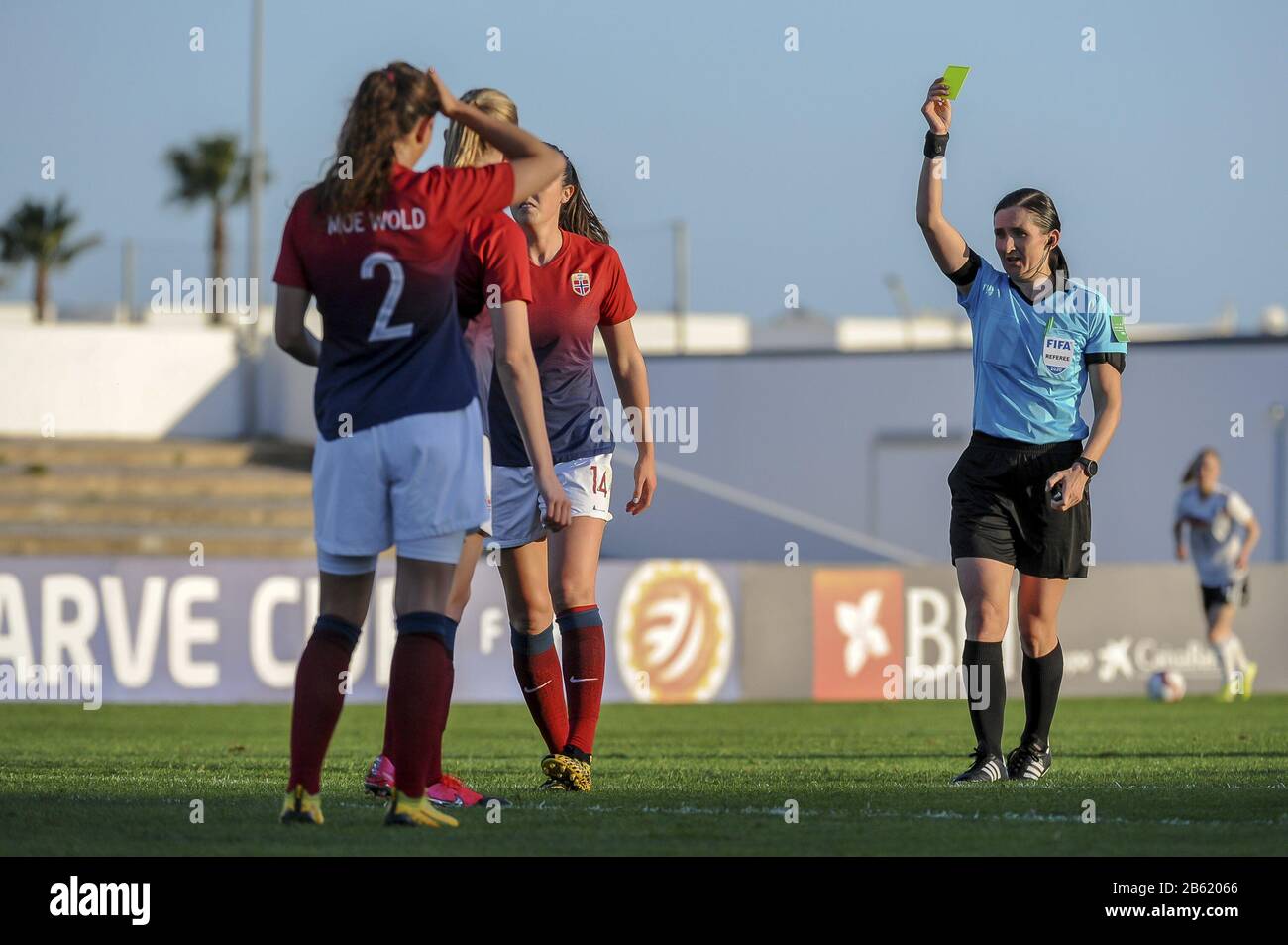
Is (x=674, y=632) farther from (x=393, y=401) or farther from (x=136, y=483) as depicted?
(x=136, y=483)

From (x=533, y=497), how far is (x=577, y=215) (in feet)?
3.73

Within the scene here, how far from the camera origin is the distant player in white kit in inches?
650

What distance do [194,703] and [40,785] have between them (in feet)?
27.3

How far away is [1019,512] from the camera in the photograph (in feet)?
23.9

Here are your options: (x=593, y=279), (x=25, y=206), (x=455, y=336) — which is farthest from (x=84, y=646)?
(x=25, y=206)

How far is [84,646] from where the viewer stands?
1533 centimetres

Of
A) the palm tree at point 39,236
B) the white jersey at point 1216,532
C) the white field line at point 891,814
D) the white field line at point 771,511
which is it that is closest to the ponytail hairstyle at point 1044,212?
the white field line at point 891,814

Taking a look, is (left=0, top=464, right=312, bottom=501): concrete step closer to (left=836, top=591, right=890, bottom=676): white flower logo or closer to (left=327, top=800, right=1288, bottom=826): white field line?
(left=836, top=591, right=890, bottom=676): white flower logo

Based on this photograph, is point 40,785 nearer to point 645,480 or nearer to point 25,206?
point 645,480

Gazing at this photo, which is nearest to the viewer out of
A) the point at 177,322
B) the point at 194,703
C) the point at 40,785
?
the point at 40,785

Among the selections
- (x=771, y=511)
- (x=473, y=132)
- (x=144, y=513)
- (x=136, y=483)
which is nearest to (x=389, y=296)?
(x=473, y=132)

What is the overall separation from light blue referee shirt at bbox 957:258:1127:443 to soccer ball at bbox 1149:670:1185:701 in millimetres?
9621

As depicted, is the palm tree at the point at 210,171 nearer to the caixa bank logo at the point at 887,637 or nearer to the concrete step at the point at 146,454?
the concrete step at the point at 146,454

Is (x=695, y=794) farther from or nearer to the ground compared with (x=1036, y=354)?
nearer to the ground
